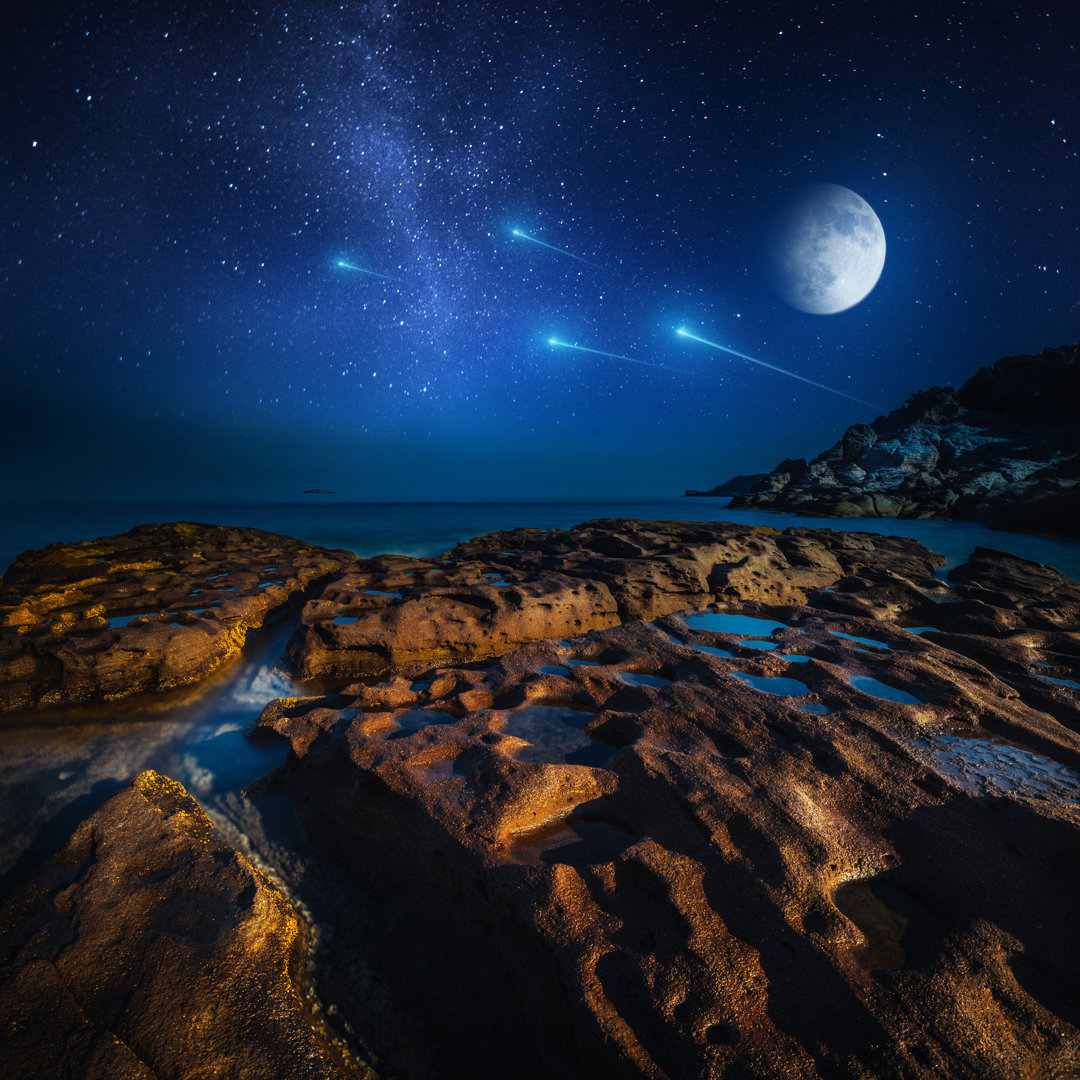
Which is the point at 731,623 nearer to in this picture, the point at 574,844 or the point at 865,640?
the point at 865,640

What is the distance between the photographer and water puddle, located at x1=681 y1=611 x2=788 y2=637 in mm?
5438

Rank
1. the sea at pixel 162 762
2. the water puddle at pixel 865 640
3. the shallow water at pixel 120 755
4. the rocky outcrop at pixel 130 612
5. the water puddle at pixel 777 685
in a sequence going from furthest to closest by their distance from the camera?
the rocky outcrop at pixel 130 612, the water puddle at pixel 865 640, the water puddle at pixel 777 685, the shallow water at pixel 120 755, the sea at pixel 162 762

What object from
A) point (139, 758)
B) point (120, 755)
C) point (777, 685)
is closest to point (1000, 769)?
point (777, 685)

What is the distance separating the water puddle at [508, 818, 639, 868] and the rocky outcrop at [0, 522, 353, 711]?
16.4 ft

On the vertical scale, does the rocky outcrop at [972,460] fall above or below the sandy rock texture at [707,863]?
above

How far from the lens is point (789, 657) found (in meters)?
4.34

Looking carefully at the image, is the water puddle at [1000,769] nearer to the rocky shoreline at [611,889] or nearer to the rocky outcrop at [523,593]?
the rocky shoreline at [611,889]

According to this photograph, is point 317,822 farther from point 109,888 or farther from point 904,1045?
point 904,1045

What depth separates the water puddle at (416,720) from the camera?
333 cm

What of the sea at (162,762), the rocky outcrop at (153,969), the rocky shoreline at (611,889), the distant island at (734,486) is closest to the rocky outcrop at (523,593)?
the sea at (162,762)

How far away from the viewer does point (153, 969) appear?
6.08 ft

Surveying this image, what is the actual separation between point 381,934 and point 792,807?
211cm

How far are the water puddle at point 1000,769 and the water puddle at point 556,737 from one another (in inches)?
75.4

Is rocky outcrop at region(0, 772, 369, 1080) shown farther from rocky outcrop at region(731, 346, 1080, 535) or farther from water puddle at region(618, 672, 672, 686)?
rocky outcrop at region(731, 346, 1080, 535)
